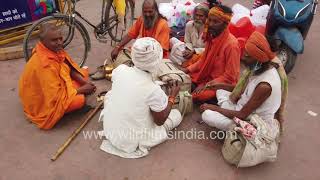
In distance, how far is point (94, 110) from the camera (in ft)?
12.7

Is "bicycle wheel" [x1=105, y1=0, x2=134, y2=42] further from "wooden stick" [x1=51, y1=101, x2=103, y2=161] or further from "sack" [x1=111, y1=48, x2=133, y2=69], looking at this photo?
"wooden stick" [x1=51, y1=101, x2=103, y2=161]

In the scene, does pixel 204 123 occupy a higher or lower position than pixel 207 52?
lower

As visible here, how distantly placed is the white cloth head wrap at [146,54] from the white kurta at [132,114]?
95mm

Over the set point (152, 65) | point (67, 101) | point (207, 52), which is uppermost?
point (152, 65)

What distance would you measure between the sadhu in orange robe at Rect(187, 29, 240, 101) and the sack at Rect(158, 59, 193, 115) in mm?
159

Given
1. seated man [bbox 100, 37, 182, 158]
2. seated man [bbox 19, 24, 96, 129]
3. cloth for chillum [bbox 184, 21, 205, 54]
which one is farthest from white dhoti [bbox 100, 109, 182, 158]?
cloth for chillum [bbox 184, 21, 205, 54]

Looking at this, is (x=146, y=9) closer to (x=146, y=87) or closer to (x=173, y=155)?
(x=146, y=87)

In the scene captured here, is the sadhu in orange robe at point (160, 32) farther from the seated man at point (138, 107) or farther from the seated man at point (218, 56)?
the seated man at point (138, 107)

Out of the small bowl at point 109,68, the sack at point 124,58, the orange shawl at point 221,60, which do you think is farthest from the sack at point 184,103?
the small bowl at point 109,68

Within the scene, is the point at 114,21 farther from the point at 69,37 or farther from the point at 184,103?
the point at 184,103

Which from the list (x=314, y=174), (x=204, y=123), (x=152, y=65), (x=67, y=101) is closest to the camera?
(x=152, y=65)

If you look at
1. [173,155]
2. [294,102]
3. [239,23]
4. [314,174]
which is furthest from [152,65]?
[239,23]

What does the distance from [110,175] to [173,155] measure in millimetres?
647

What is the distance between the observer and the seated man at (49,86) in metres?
3.42
